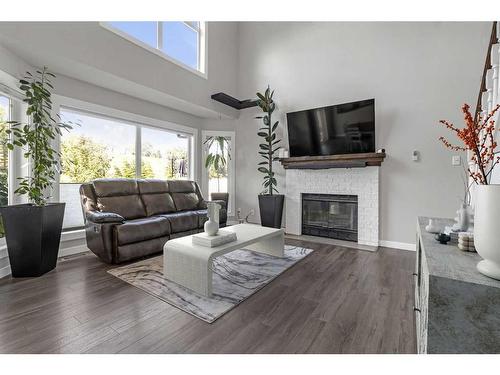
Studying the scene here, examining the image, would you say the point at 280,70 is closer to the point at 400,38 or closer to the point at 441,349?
the point at 400,38

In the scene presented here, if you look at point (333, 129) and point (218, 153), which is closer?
point (333, 129)

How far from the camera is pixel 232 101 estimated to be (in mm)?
4902

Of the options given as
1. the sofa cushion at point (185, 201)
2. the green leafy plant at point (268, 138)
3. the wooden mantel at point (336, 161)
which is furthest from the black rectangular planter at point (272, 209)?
the sofa cushion at point (185, 201)

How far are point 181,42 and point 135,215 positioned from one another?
10.1 feet

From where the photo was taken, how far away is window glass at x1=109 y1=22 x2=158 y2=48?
341 centimetres

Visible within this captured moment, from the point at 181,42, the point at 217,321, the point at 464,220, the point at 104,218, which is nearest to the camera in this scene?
the point at 464,220

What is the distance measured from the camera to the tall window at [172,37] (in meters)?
3.50

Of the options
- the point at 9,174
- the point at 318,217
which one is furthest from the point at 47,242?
the point at 318,217

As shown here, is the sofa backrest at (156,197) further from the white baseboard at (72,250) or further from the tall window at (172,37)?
the tall window at (172,37)

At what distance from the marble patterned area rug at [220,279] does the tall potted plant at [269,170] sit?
1246mm

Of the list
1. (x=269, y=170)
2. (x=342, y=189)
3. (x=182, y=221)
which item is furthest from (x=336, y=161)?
(x=182, y=221)

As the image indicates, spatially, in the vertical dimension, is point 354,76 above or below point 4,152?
above

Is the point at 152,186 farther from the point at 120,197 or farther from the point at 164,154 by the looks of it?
the point at 164,154

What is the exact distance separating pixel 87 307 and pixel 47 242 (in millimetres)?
1135
